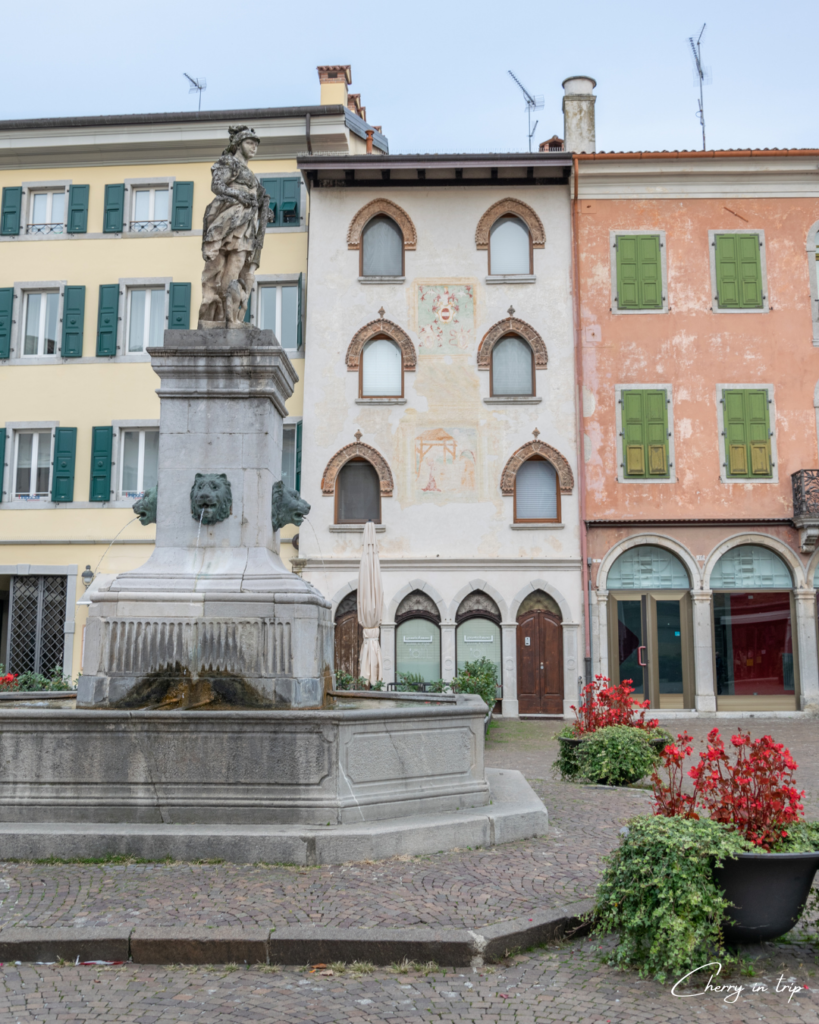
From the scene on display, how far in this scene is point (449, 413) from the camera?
2239 centimetres

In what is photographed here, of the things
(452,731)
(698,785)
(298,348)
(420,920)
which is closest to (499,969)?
(420,920)

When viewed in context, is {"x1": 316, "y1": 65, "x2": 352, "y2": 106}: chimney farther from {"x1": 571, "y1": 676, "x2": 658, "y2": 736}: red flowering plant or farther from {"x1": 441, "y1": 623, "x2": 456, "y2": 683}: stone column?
{"x1": 571, "y1": 676, "x2": 658, "y2": 736}: red flowering plant

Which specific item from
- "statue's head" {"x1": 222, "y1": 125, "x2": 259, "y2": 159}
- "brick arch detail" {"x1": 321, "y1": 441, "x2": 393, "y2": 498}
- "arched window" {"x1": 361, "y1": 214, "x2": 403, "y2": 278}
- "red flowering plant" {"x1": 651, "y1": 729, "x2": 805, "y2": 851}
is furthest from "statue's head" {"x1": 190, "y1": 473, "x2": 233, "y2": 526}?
"arched window" {"x1": 361, "y1": 214, "x2": 403, "y2": 278}

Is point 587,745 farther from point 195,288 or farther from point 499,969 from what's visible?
point 195,288

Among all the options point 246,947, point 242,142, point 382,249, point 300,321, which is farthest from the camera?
point 382,249

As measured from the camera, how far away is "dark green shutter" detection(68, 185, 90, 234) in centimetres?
2352

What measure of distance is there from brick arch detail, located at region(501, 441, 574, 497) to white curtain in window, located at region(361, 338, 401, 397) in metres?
3.14

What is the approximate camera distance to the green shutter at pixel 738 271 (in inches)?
889

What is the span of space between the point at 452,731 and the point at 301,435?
15874 millimetres

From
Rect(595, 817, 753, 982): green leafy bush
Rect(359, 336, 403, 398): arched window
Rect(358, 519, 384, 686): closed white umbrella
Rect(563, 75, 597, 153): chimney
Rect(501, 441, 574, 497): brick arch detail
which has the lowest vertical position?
Rect(595, 817, 753, 982): green leafy bush

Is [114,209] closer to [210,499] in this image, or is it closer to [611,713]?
[210,499]

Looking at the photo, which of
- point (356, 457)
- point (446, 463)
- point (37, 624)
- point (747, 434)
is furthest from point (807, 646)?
point (37, 624)

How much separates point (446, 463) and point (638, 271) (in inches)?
251

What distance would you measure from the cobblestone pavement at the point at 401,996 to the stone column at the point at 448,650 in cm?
1684
